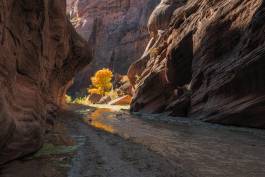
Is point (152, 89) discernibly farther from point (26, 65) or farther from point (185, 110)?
point (26, 65)

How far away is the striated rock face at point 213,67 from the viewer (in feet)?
72.3

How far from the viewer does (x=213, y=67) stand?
28672mm

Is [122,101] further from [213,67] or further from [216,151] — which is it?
[216,151]

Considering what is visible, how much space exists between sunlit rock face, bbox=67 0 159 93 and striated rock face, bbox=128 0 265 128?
1985 inches

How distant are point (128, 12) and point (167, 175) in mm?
96426

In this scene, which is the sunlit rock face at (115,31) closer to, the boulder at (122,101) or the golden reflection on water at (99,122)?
the boulder at (122,101)

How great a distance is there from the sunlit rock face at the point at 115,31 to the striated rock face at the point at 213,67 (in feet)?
165

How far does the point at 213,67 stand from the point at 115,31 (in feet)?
252

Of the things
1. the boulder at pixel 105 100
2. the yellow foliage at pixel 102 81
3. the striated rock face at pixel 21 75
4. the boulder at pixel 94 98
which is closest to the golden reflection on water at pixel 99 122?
the striated rock face at pixel 21 75

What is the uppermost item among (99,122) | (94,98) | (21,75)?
(94,98)

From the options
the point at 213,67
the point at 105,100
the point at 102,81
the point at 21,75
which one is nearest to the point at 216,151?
the point at 21,75

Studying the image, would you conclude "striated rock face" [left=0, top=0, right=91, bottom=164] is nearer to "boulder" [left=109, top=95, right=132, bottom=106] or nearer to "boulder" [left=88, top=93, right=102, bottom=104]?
"boulder" [left=109, top=95, right=132, bottom=106]

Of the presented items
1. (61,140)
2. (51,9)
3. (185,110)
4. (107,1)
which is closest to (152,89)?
(185,110)

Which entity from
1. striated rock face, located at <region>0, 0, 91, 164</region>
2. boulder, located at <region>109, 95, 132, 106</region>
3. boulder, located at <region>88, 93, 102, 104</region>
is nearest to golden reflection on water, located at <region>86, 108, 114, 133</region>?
striated rock face, located at <region>0, 0, 91, 164</region>
